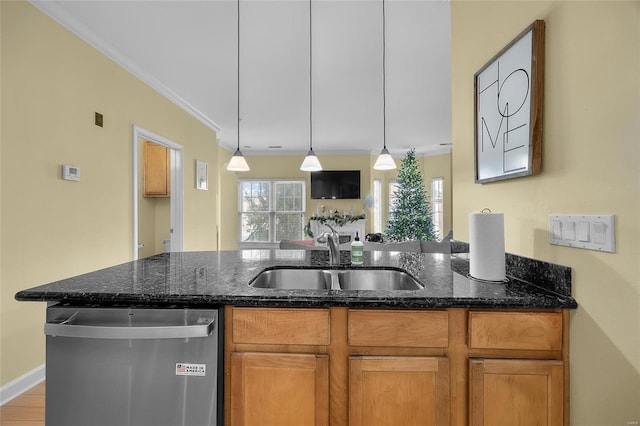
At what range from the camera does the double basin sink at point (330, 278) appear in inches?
64.7

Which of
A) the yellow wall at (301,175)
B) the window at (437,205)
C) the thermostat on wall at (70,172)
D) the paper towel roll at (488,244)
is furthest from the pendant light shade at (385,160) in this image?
the window at (437,205)

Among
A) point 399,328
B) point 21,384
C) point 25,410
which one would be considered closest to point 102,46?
point 21,384

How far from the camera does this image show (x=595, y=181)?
0.97 m

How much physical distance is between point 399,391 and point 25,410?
230 cm

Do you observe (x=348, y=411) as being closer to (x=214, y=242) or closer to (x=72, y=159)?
(x=72, y=159)

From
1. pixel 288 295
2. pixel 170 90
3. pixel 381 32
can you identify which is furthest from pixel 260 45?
pixel 288 295

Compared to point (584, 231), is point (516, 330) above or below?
below

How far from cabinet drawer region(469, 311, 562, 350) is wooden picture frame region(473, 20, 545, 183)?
1.84 feet

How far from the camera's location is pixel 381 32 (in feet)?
8.33

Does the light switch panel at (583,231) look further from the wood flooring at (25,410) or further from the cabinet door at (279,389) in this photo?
the wood flooring at (25,410)

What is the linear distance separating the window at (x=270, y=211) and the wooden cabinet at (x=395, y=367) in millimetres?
6219

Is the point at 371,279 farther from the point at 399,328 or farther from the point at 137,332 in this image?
the point at 137,332

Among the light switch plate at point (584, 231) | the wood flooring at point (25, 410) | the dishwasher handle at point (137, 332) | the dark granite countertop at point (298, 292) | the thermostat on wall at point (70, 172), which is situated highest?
the thermostat on wall at point (70, 172)

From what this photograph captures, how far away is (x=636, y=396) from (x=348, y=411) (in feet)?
2.82
